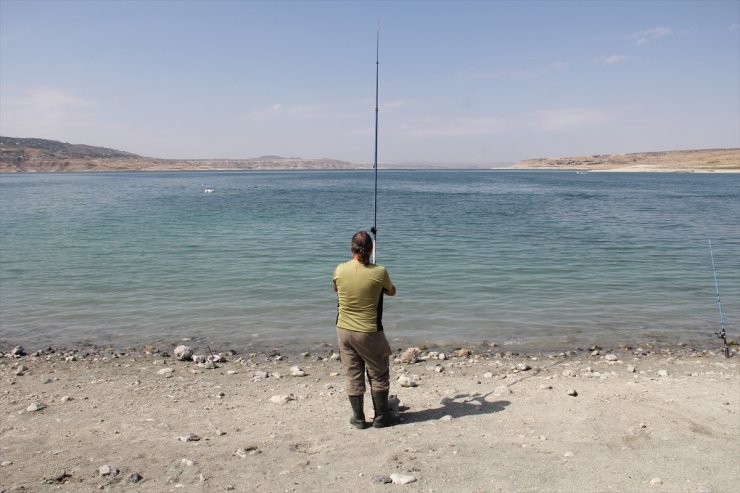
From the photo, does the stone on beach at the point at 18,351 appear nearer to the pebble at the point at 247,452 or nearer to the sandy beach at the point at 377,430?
the sandy beach at the point at 377,430

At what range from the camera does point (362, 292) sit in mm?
6008

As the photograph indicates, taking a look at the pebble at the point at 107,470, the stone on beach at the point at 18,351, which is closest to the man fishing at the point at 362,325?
the pebble at the point at 107,470

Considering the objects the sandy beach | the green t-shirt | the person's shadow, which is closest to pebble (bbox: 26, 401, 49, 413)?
the sandy beach

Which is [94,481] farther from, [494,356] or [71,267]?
[71,267]

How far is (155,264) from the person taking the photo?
18641 millimetres

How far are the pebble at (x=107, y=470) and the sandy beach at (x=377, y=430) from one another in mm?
17

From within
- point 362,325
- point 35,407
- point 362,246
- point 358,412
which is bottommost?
point 35,407

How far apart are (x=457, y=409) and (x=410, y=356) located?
2471 millimetres

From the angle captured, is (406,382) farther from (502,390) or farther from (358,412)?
(358,412)

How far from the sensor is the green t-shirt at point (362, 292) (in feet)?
19.7

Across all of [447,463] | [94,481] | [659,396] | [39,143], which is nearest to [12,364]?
[94,481]

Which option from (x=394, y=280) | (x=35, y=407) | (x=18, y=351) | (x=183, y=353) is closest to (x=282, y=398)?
(x=183, y=353)

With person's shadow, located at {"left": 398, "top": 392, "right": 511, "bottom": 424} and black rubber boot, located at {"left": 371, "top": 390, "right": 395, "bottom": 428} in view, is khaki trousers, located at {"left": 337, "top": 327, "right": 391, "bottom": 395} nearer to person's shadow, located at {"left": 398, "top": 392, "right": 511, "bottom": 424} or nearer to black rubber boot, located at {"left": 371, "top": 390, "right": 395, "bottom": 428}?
black rubber boot, located at {"left": 371, "top": 390, "right": 395, "bottom": 428}

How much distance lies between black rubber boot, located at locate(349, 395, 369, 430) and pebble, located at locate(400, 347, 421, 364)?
2.93 m
